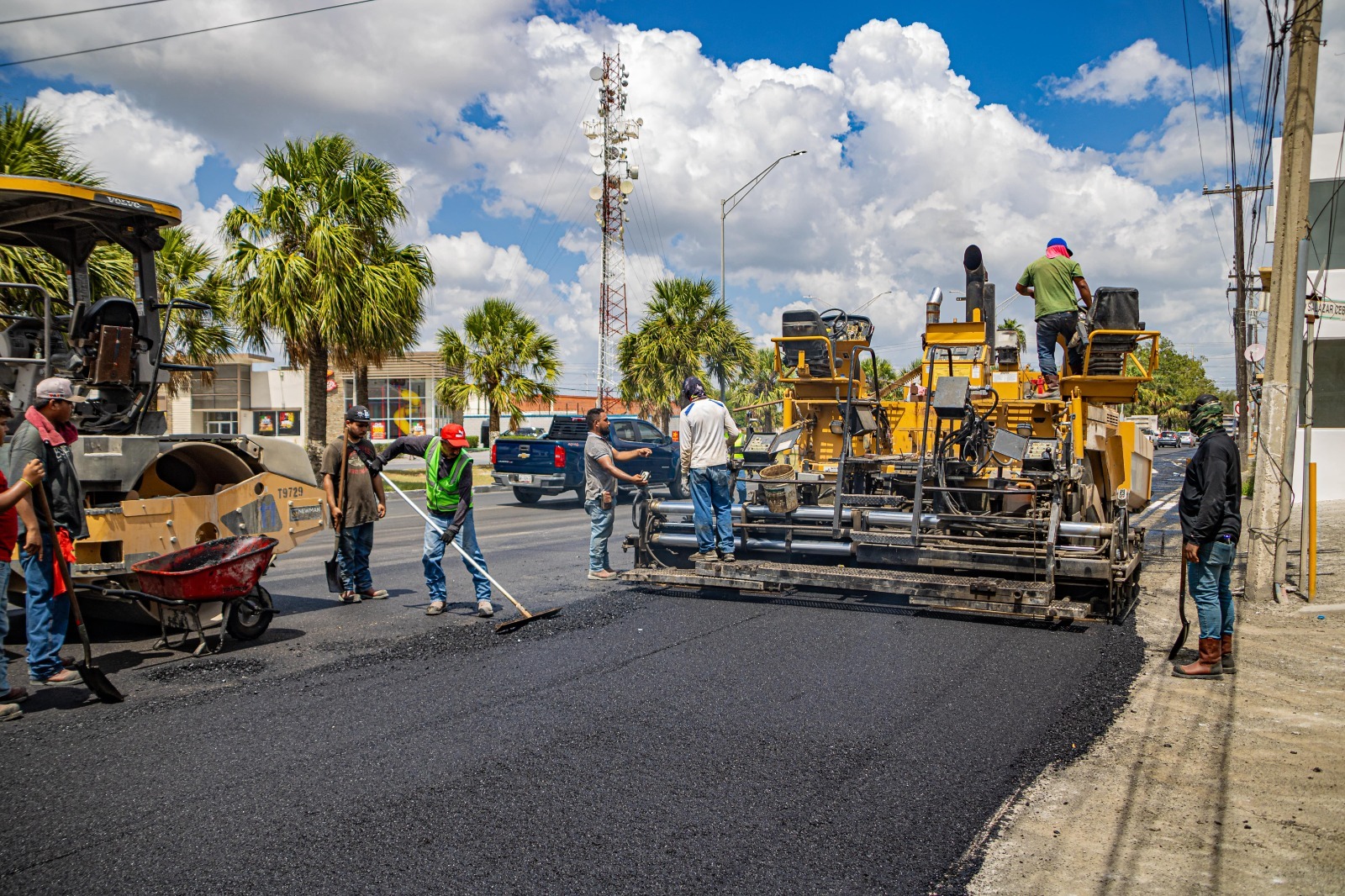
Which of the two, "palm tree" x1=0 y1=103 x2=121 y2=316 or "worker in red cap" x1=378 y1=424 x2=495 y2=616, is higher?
"palm tree" x1=0 y1=103 x2=121 y2=316

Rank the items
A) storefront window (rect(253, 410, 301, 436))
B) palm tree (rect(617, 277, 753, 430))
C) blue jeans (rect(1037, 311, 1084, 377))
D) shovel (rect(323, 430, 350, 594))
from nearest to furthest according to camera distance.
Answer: shovel (rect(323, 430, 350, 594))
blue jeans (rect(1037, 311, 1084, 377))
palm tree (rect(617, 277, 753, 430))
storefront window (rect(253, 410, 301, 436))

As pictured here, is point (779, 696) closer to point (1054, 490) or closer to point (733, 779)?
point (733, 779)

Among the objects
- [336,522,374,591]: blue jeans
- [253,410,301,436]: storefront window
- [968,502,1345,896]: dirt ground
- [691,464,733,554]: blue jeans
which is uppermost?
[253,410,301,436]: storefront window

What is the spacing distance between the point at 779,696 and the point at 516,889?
257cm

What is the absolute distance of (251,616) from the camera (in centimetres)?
723

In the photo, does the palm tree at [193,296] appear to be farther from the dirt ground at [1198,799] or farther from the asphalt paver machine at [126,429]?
the dirt ground at [1198,799]

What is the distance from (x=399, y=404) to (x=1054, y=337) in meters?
46.1

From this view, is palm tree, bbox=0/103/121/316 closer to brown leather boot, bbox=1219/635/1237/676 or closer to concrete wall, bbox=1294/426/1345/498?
brown leather boot, bbox=1219/635/1237/676

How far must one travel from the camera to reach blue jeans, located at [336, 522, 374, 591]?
8711mm

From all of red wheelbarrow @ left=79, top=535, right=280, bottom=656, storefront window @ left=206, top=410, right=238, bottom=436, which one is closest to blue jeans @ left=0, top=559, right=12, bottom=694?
red wheelbarrow @ left=79, top=535, right=280, bottom=656

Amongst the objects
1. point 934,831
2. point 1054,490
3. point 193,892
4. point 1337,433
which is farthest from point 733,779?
point 1337,433

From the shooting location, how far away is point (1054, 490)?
317 inches

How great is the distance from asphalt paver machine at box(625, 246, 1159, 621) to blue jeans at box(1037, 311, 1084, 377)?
5.2 inches

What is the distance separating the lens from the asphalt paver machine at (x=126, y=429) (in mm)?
6801
